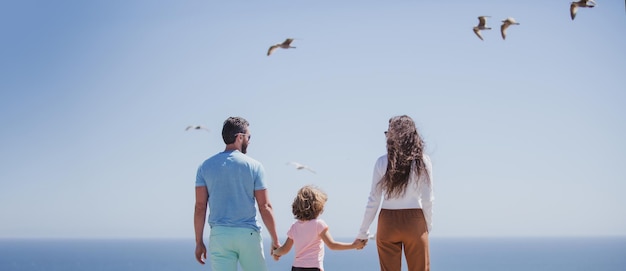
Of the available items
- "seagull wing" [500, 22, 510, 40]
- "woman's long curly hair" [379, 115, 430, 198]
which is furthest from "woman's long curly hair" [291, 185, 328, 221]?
"seagull wing" [500, 22, 510, 40]

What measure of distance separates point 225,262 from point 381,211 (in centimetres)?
151

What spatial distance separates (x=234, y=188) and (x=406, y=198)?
1.57 meters

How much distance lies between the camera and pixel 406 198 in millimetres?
6086

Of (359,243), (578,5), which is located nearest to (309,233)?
(359,243)

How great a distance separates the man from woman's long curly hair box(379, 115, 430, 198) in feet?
3.75

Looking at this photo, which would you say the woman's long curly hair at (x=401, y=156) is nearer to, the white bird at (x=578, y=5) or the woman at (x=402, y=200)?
the woman at (x=402, y=200)

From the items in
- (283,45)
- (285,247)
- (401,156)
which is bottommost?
(285,247)

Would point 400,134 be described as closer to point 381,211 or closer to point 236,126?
point 381,211

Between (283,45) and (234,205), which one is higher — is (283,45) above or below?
above

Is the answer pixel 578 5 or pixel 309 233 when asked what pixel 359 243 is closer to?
pixel 309 233

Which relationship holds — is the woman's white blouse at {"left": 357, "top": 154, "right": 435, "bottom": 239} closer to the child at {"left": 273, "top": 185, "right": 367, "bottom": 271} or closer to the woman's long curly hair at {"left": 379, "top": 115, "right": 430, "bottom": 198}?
the woman's long curly hair at {"left": 379, "top": 115, "right": 430, "bottom": 198}

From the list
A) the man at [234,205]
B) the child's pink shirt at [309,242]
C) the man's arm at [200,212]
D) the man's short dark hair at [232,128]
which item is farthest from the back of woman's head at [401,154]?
the man's arm at [200,212]

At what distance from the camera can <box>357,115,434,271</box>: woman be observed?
19.9ft

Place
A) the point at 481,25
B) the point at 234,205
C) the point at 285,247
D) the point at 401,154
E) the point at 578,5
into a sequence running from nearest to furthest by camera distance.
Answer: the point at 234,205, the point at 401,154, the point at 285,247, the point at 578,5, the point at 481,25
